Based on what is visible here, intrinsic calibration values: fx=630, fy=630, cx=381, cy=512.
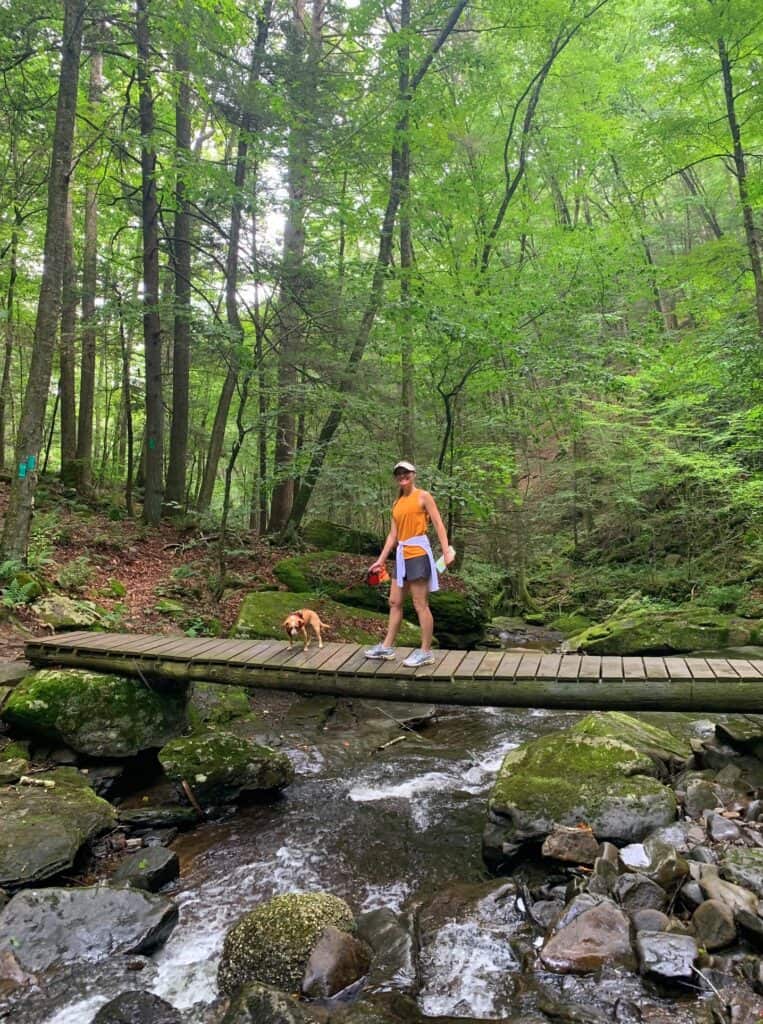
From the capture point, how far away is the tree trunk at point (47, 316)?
9203 mm

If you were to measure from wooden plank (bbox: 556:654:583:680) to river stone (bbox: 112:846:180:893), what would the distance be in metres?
3.71

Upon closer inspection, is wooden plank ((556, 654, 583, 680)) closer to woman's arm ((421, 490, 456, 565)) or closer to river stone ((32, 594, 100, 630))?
woman's arm ((421, 490, 456, 565))

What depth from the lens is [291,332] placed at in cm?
1300

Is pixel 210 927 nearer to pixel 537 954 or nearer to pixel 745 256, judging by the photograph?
pixel 537 954

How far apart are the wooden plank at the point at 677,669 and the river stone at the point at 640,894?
197 cm

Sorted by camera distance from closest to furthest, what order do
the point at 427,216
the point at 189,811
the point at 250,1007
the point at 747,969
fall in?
the point at 250,1007 → the point at 747,969 → the point at 189,811 → the point at 427,216

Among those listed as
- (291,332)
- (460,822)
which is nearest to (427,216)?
(291,332)

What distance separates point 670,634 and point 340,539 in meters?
7.90

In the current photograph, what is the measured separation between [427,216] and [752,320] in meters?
7.85

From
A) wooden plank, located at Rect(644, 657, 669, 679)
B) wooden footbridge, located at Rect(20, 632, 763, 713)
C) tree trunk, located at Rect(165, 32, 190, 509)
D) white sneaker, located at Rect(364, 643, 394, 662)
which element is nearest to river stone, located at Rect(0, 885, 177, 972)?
wooden footbridge, located at Rect(20, 632, 763, 713)

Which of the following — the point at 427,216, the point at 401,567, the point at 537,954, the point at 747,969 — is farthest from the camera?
the point at 427,216

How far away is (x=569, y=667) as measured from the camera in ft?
20.9

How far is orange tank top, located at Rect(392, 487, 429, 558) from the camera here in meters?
6.61

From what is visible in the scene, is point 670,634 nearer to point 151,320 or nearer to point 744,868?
point 744,868
